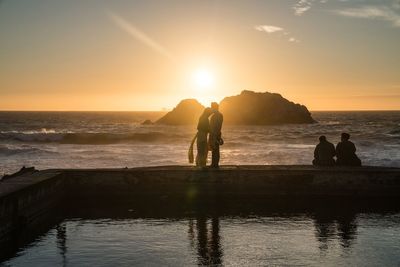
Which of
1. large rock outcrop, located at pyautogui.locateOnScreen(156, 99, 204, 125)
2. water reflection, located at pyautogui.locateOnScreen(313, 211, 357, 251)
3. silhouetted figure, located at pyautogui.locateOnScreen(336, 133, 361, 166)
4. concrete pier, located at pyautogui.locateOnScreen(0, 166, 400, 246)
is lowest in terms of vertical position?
water reflection, located at pyautogui.locateOnScreen(313, 211, 357, 251)

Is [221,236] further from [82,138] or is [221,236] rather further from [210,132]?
[82,138]

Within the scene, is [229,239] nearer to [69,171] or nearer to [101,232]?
[101,232]

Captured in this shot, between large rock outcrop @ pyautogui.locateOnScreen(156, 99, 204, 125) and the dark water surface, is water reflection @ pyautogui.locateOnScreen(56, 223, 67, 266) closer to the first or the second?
the dark water surface

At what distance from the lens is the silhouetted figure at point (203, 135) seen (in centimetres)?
1289

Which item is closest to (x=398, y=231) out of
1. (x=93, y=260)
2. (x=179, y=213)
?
(x=179, y=213)

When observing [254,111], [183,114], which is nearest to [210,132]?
[254,111]

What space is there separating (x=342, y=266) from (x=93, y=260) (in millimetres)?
3861

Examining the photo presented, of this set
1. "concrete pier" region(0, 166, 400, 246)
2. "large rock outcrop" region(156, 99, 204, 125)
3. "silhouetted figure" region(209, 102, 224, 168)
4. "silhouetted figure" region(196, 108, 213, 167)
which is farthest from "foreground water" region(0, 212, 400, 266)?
"large rock outcrop" region(156, 99, 204, 125)

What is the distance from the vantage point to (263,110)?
114750mm

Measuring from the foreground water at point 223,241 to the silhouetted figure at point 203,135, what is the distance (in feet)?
10.7

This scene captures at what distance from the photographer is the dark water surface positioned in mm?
7133

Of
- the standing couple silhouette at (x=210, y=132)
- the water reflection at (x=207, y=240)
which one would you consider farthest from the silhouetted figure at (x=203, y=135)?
the water reflection at (x=207, y=240)

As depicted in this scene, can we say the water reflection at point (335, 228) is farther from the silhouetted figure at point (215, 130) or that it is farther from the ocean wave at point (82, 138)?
the ocean wave at point (82, 138)

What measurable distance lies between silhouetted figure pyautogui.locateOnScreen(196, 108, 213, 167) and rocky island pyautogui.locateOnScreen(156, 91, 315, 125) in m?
99.9
